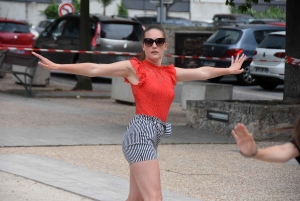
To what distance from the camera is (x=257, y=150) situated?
401 cm

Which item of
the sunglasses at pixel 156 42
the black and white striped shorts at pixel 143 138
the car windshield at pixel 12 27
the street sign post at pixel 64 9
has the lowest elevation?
the black and white striped shorts at pixel 143 138

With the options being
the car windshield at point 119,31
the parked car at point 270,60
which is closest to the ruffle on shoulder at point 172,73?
the parked car at point 270,60

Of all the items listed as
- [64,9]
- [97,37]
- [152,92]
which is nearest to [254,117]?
[152,92]

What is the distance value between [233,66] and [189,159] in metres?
4.12

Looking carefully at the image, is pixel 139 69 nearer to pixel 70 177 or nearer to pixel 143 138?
pixel 143 138

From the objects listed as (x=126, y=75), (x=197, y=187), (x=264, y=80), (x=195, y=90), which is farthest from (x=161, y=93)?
(x=264, y=80)

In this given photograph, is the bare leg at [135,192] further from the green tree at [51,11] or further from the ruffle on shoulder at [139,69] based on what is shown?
the green tree at [51,11]

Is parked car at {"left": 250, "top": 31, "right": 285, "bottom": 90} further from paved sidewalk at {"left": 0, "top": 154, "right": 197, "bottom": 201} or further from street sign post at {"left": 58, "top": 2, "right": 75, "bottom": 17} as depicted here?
paved sidewalk at {"left": 0, "top": 154, "right": 197, "bottom": 201}

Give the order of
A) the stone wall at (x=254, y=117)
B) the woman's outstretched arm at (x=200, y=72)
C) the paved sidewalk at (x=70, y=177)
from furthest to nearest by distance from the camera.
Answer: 1. the stone wall at (x=254, y=117)
2. the paved sidewalk at (x=70, y=177)
3. the woman's outstretched arm at (x=200, y=72)

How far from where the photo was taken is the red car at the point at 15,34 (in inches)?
1036

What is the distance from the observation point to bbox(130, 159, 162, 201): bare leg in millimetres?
5320

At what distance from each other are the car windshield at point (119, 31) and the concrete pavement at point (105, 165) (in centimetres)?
792

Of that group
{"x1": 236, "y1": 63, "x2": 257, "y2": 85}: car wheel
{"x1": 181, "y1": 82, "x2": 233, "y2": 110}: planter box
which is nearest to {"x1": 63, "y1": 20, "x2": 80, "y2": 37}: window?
{"x1": 236, "y1": 63, "x2": 257, "y2": 85}: car wheel

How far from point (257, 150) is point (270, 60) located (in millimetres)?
17413
